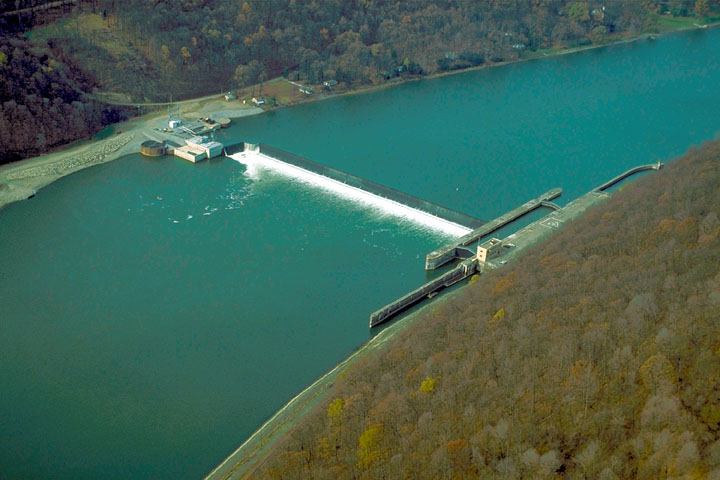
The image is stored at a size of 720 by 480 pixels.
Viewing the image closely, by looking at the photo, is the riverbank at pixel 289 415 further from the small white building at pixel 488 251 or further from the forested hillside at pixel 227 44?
the forested hillside at pixel 227 44

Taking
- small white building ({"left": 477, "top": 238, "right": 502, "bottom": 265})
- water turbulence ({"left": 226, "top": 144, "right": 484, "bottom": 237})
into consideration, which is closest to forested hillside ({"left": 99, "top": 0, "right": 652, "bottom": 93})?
water turbulence ({"left": 226, "top": 144, "right": 484, "bottom": 237})

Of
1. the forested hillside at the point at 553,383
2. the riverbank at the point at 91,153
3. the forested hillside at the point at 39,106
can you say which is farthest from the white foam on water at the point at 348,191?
the forested hillside at the point at 39,106

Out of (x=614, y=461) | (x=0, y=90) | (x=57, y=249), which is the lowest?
(x=57, y=249)

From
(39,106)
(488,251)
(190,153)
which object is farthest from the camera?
(39,106)

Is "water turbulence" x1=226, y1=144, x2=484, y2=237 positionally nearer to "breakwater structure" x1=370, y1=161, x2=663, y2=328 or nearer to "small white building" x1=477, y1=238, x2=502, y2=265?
"breakwater structure" x1=370, y1=161, x2=663, y2=328

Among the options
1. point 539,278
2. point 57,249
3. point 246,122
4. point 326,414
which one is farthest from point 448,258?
point 246,122

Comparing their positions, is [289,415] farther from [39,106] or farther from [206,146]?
[39,106]

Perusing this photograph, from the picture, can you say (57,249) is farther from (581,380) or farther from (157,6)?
(157,6)

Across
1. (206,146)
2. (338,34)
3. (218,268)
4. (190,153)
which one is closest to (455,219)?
(218,268)
